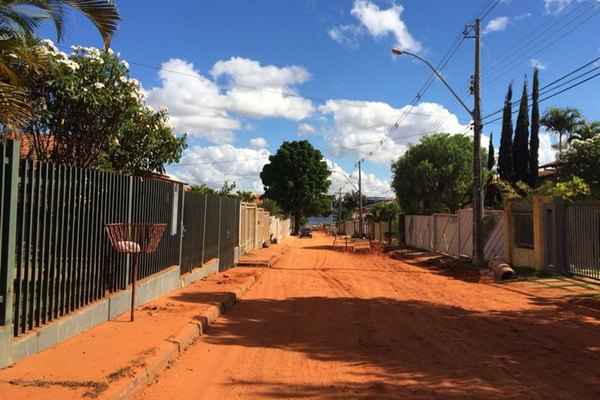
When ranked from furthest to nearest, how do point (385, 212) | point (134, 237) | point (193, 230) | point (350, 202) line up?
point (350, 202) → point (385, 212) → point (193, 230) → point (134, 237)

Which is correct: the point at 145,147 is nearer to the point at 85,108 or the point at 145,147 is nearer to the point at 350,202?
the point at 85,108

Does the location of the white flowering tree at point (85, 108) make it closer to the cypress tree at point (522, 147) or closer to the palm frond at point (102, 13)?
the palm frond at point (102, 13)

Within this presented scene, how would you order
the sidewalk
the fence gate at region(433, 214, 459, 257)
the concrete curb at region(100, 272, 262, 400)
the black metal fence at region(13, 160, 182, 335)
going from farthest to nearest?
the fence gate at region(433, 214, 459, 257)
the black metal fence at region(13, 160, 182, 335)
the concrete curb at region(100, 272, 262, 400)
the sidewalk

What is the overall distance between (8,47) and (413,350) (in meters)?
6.86

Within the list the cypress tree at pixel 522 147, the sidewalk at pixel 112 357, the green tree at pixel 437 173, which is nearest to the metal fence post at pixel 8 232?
the sidewalk at pixel 112 357

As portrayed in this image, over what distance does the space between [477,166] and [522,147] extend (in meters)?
21.1

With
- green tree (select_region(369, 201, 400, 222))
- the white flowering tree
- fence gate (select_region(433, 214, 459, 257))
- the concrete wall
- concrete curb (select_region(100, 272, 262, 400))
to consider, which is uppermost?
the white flowering tree

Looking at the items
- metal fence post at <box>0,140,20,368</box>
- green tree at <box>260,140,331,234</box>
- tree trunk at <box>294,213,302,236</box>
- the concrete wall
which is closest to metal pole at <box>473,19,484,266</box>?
the concrete wall

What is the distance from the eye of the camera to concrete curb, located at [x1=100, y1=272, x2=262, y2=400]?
489 centimetres

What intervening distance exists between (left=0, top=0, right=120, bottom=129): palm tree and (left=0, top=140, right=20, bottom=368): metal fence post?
80.6 inches

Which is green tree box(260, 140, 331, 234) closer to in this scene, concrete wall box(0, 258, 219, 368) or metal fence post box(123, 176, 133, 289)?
concrete wall box(0, 258, 219, 368)

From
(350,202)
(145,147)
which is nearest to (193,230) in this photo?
(145,147)

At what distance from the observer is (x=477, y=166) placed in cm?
2019

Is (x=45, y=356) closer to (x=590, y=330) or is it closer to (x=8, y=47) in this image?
(x=8, y=47)
